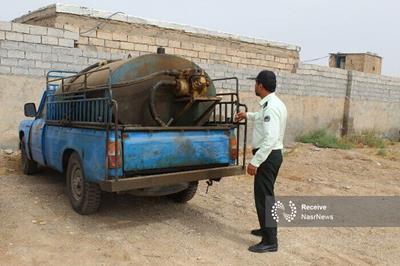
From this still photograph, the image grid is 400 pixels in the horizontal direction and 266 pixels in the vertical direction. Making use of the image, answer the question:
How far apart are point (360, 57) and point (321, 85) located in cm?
992

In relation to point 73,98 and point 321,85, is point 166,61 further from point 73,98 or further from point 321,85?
point 321,85

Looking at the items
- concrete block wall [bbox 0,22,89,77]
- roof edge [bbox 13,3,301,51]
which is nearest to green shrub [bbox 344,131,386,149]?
roof edge [bbox 13,3,301,51]

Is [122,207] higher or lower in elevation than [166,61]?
lower

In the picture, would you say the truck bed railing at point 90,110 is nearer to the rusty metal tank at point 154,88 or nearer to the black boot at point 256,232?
the rusty metal tank at point 154,88

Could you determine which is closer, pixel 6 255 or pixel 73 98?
pixel 6 255

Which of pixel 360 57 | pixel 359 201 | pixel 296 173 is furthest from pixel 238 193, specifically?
pixel 360 57

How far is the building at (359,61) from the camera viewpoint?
22797mm

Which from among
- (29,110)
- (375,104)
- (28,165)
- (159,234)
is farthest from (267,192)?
(375,104)

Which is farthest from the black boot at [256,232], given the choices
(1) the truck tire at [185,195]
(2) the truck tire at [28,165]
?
(2) the truck tire at [28,165]

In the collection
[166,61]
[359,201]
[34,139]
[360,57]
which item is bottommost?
[359,201]

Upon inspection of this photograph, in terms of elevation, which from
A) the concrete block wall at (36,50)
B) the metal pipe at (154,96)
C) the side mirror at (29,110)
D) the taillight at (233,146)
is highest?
the concrete block wall at (36,50)

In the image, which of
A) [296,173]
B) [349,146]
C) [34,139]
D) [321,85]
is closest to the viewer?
[34,139]

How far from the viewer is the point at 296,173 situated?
861cm

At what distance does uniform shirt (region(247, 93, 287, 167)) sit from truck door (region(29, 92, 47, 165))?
10.9 ft
